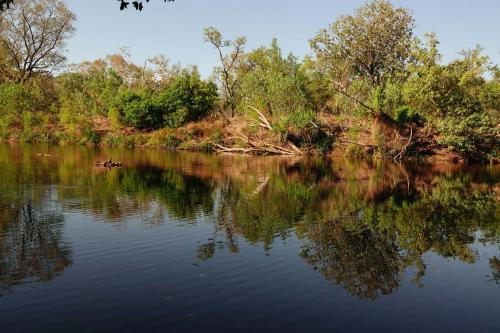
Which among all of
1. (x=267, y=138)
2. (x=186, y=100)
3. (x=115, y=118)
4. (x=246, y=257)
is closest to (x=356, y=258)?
(x=246, y=257)

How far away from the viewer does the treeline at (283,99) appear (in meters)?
53.0

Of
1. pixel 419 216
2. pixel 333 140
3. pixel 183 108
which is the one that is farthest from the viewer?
pixel 183 108

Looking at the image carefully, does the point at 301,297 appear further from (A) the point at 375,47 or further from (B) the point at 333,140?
(A) the point at 375,47

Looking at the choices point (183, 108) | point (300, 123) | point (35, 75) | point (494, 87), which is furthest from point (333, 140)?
point (35, 75)

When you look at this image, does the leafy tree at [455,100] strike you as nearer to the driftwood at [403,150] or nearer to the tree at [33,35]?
the driftwood at [403,150]

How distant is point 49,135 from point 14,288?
74030mm

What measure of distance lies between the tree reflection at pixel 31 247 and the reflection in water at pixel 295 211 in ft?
0.12

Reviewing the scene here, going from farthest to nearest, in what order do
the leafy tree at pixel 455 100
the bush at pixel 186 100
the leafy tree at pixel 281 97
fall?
the bush at pixel 186 100 < the leafy tree at pixel 281 97 < the leafy tree at pixel 455 100

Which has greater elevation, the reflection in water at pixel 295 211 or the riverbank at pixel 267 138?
the riverbank at pixel 267 138

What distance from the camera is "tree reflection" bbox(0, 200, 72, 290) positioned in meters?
14.9

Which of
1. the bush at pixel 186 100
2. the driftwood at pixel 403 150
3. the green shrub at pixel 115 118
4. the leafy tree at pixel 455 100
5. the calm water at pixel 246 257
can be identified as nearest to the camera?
the calm water at pixel 246 257

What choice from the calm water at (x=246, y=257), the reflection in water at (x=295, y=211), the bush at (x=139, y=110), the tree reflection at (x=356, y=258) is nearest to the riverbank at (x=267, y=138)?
the bush at (x=139, y=110)

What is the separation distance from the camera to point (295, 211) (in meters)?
25.3

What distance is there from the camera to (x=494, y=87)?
57625mm
